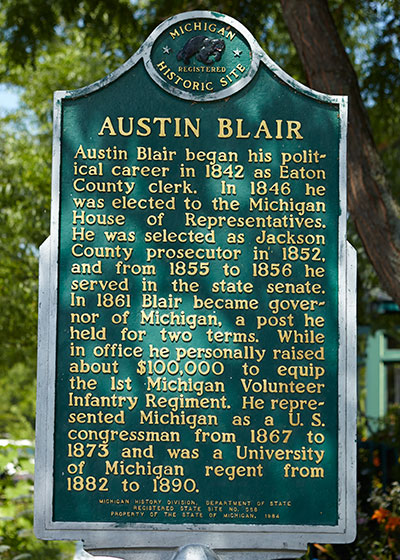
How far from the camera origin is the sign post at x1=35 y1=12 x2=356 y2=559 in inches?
161

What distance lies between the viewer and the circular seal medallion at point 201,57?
4363 millimetres

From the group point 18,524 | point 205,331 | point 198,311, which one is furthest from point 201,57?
point 18,524

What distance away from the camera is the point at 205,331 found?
418 cm

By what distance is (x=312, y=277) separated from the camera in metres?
4.24

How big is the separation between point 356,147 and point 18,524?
536 cm

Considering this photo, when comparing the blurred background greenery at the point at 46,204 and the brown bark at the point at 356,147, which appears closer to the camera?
the brown bark at the point at 356,147

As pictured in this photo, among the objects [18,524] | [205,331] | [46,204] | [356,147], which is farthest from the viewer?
[46,204]

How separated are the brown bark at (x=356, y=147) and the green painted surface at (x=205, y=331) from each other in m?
2.04

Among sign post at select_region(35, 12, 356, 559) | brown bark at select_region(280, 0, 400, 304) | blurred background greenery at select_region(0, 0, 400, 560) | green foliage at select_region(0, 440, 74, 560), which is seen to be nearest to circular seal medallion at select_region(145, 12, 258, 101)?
sign post at select_region(35, 12, 356, 559)

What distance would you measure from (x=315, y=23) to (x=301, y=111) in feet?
7.79

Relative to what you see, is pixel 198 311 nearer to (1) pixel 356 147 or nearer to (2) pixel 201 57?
(2) pixel 201 57

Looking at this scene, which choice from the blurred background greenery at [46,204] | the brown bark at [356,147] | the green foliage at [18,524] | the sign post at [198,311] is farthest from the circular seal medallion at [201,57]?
the green foliage at [18,524]

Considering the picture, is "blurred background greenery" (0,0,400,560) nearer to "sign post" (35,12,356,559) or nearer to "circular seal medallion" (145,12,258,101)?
"sign post" (35,12,356,559)

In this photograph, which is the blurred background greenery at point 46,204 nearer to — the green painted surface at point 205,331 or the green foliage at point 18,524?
the green foliage at point 18,524
